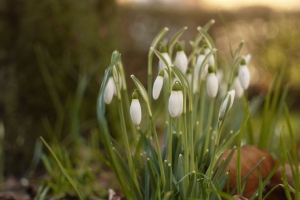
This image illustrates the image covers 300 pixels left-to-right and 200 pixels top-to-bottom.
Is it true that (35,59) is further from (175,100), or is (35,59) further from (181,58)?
(175,100)

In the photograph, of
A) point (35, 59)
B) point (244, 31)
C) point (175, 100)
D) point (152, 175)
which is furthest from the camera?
point (244, 31)

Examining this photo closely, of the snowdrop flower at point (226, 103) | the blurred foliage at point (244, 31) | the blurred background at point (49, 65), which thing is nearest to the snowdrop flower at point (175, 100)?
the snowdrop flower at point (226, 103)

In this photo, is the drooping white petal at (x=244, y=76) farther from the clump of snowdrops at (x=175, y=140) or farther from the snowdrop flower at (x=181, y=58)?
the snowdrop flower at (x=181, y=58)

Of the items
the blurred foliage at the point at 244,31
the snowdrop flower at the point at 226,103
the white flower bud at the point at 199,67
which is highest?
the white flower bud at the point at 199,67

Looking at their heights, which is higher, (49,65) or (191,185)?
(49,65)

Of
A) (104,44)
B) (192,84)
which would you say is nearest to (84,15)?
(104,44)

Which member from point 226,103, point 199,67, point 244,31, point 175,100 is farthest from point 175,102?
point 244,31

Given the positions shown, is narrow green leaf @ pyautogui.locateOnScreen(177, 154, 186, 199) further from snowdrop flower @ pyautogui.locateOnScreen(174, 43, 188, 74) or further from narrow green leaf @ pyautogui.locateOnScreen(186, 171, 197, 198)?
snowdrop flower @ pyautogui.locateOnScreen(174, 43, 188, 74)

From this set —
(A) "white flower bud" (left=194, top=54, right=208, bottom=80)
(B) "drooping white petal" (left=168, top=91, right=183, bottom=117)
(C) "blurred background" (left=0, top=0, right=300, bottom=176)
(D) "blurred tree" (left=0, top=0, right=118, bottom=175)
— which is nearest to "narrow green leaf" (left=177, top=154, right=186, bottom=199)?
(B) "drooping white petal" (left=168, top=91, right=183, bottom=117)

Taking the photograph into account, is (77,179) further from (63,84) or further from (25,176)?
(63,84)
